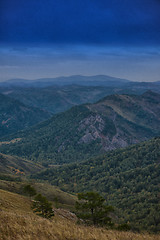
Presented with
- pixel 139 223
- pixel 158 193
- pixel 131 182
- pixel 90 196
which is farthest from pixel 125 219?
pixel 90 196

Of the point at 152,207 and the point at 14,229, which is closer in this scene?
the point at 14,229

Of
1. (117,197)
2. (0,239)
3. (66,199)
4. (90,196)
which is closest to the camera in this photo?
(0,239)

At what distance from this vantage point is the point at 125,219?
127188 mm

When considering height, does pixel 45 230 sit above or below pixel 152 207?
above

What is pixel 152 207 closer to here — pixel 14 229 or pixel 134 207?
pixel 134 207

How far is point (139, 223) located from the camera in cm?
11700

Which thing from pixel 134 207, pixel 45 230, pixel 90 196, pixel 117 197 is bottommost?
pixel 117 197

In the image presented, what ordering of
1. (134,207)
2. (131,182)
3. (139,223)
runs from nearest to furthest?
(139,223) < (134,207) < (131,182)

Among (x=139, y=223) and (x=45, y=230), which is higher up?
(x=45, y=230)

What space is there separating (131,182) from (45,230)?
191125 mm

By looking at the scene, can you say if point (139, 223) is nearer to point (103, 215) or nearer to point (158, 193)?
point (158, 193)

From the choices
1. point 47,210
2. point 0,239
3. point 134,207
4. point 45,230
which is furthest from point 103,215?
point 134,207

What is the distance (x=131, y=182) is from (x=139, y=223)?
256ft

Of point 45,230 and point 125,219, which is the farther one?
point 125,219
